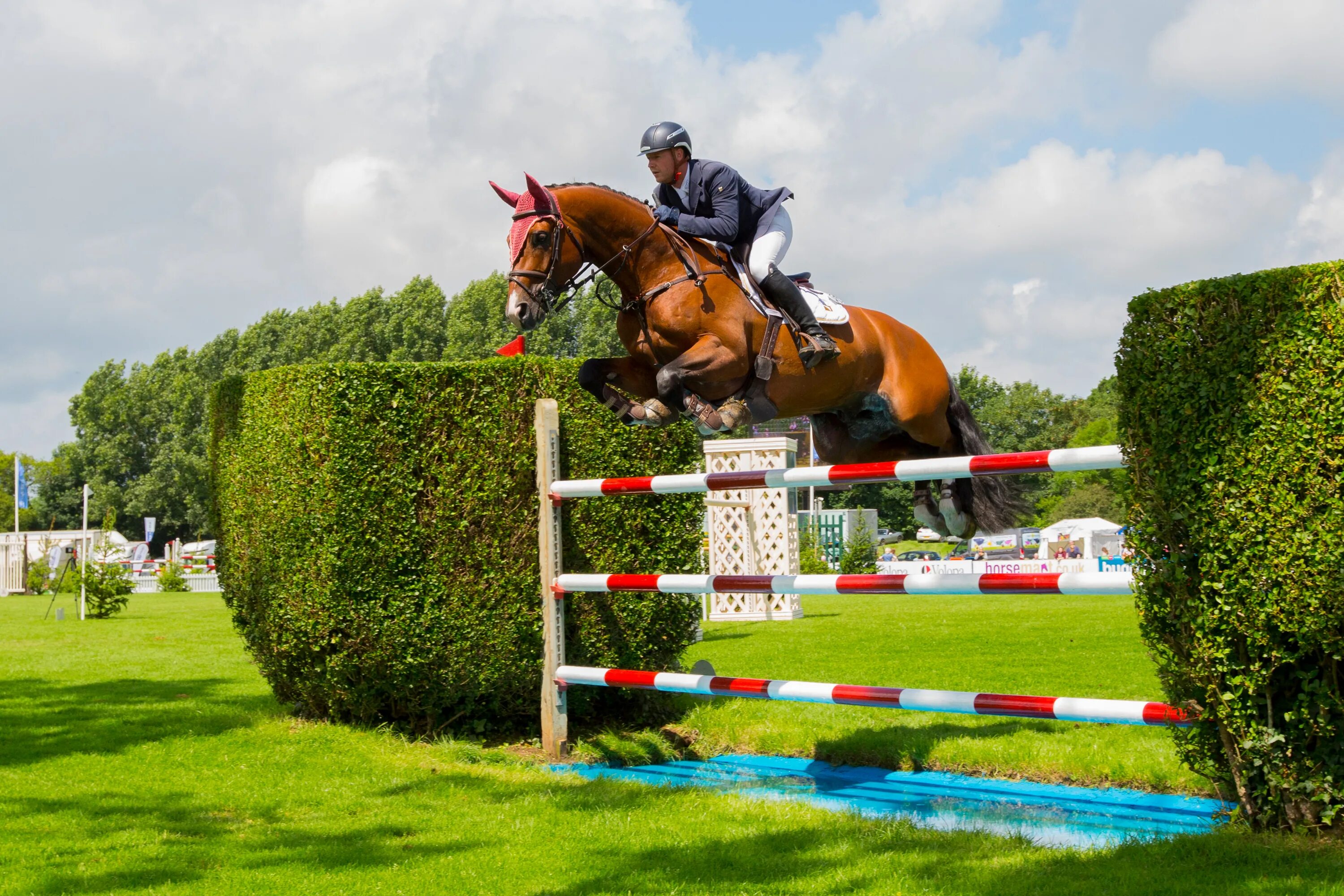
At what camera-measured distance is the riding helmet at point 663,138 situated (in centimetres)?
452

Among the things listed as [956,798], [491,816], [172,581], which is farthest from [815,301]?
[172,581]

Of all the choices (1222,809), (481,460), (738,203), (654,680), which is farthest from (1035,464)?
(481,460)

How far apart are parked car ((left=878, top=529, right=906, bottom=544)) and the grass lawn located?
42647 mm

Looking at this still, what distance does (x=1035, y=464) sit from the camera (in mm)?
3811

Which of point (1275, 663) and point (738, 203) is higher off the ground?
point (738, 203)

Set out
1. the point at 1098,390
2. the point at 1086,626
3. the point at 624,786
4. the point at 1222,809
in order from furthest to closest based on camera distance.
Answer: the point at 1098,390 → the point at 1086,626 → the point at 624,786 → the point at 1222,809

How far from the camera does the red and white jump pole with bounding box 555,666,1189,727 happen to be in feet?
11.9

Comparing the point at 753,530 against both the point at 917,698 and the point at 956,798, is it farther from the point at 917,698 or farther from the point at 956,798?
the point at 917,698

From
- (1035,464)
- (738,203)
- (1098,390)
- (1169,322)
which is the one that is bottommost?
(1035,464)

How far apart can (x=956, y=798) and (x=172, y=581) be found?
86.5 feet

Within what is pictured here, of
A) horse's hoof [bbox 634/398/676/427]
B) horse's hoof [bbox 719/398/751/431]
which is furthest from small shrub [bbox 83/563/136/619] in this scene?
horse's hoof [bbox 719/398/751/431]

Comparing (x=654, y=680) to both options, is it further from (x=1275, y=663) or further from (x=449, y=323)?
(x=449, y=323)

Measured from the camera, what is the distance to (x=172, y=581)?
27047 mm

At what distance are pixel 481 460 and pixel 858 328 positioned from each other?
222cm
